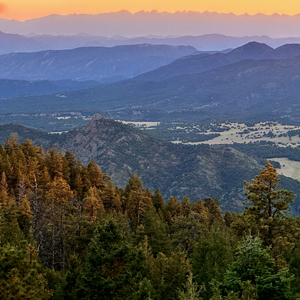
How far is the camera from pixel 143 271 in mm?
30469

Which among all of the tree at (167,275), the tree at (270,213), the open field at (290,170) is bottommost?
the open field at (290,170)

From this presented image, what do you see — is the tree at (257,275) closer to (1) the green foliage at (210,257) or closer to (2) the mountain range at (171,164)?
(1) the green foliage at (210,257)

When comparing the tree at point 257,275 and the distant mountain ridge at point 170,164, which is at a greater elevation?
the tree at point 257,275

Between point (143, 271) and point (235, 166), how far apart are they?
143 metres

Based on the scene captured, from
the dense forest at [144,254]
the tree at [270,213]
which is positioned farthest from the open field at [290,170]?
the tree at [270,213]

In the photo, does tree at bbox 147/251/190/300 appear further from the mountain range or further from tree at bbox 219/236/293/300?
the mountain range

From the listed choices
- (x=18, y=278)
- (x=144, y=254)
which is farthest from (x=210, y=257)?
(x=18, y=278)

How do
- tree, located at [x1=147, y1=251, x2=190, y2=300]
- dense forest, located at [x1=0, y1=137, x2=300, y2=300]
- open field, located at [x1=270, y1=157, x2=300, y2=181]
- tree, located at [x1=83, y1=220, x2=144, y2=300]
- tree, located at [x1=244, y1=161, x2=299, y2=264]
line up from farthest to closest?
open field, located at [x1=270, y1=157, x2=300, y2=181]
tree, located at [x1=147, y1=251, x2=190, y2=300]
tree, located at [x1=244, y1=161, x2=299, y2=264]
tree, located at [x1=83, y1=220, x2=144, y2=300]
dense forest, located at [x1=0, y1=137, x2=300, y2=300]

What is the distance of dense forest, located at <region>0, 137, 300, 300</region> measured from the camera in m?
24.9

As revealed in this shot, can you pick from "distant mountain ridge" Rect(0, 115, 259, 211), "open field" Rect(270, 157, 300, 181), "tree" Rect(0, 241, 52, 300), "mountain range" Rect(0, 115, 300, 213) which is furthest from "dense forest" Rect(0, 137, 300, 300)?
"open field" Rect(270, 157, 300, 181)

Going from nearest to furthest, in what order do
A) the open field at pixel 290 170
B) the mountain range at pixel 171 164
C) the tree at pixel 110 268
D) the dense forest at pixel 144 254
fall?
1. the dense forest at pixel 144 254
2. the tree at pixel 110 268
3. the mountain range at pixel 171 164
4. the open field at pixel 290 170

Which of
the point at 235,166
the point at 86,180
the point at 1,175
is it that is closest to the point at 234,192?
the point at 235,166

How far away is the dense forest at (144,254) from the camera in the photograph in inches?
979

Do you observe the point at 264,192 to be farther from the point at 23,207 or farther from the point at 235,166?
the point at 235,166
